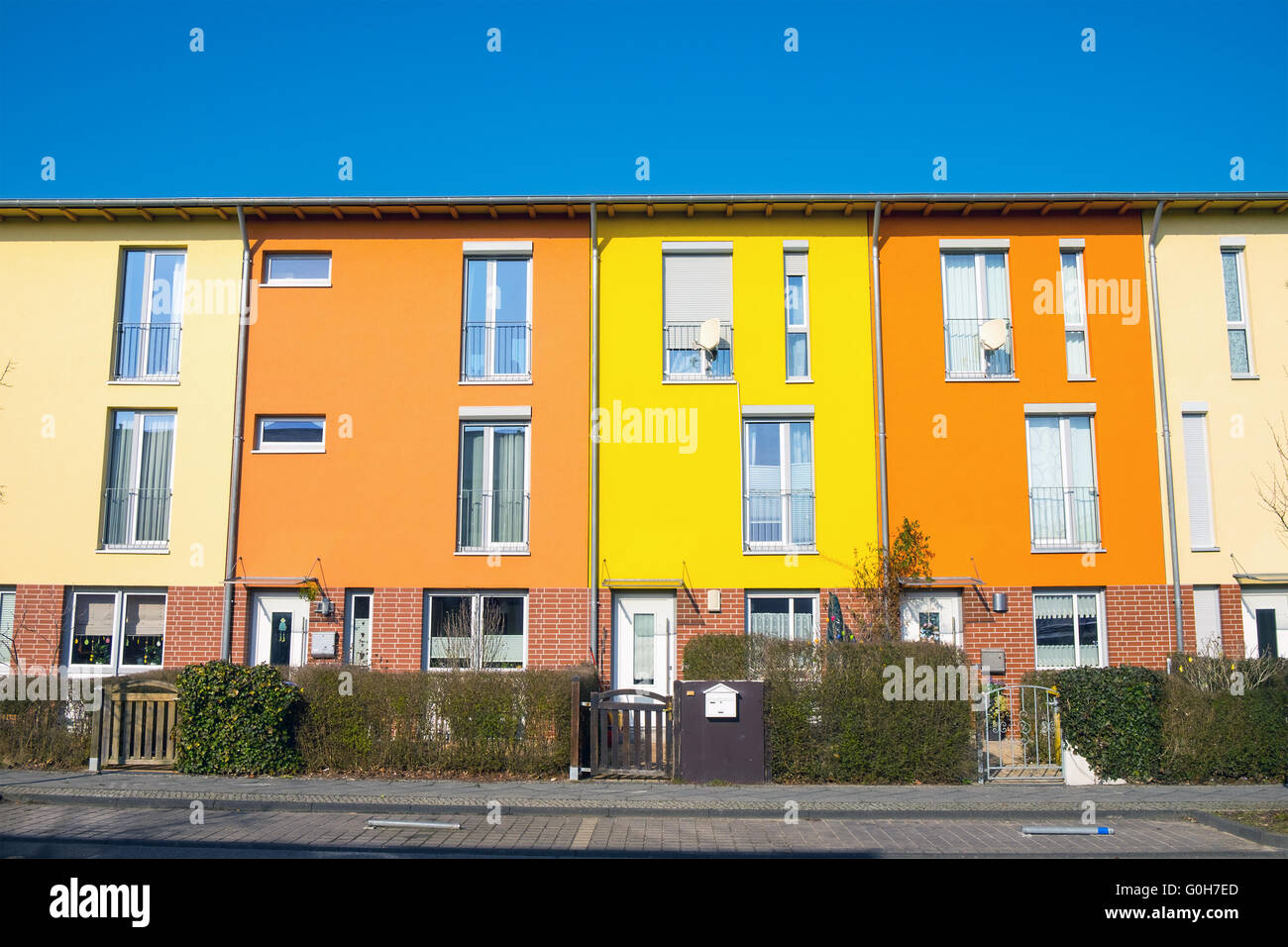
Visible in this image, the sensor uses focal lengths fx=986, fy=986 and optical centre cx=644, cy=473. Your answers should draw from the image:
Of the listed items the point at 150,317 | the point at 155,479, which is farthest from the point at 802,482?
the point at 150,317

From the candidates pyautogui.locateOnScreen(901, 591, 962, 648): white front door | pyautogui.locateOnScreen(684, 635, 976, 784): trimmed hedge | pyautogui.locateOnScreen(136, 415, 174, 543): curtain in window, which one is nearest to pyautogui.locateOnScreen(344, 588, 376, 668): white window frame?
pyautogui.locateOnScreen(136, 415, 174, 543): curtain in window

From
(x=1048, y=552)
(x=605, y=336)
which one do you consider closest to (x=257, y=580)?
(x=605, y=336)

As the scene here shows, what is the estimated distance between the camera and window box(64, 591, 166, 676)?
1645 centimetres

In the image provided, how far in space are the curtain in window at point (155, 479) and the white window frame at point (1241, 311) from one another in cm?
1842

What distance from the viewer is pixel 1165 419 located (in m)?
16.7

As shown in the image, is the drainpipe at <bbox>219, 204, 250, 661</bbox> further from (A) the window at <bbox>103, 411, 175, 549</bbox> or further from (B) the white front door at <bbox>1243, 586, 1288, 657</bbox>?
(B) the white front door at <bbox>1243, 586, 1288, 657</bbox>

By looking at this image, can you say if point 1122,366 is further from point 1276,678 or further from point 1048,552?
point 1276,678

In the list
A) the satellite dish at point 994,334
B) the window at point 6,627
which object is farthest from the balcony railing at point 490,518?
the satellite dish at point 994,334

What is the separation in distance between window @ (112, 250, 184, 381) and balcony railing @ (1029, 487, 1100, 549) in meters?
15.0

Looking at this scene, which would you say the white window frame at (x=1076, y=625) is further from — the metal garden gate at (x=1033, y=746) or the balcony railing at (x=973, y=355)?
the metal garden gate at (x=1033, y=746)

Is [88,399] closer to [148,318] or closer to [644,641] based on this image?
[148,318]

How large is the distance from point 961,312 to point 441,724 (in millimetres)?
11311

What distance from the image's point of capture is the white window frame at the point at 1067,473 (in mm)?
16516
